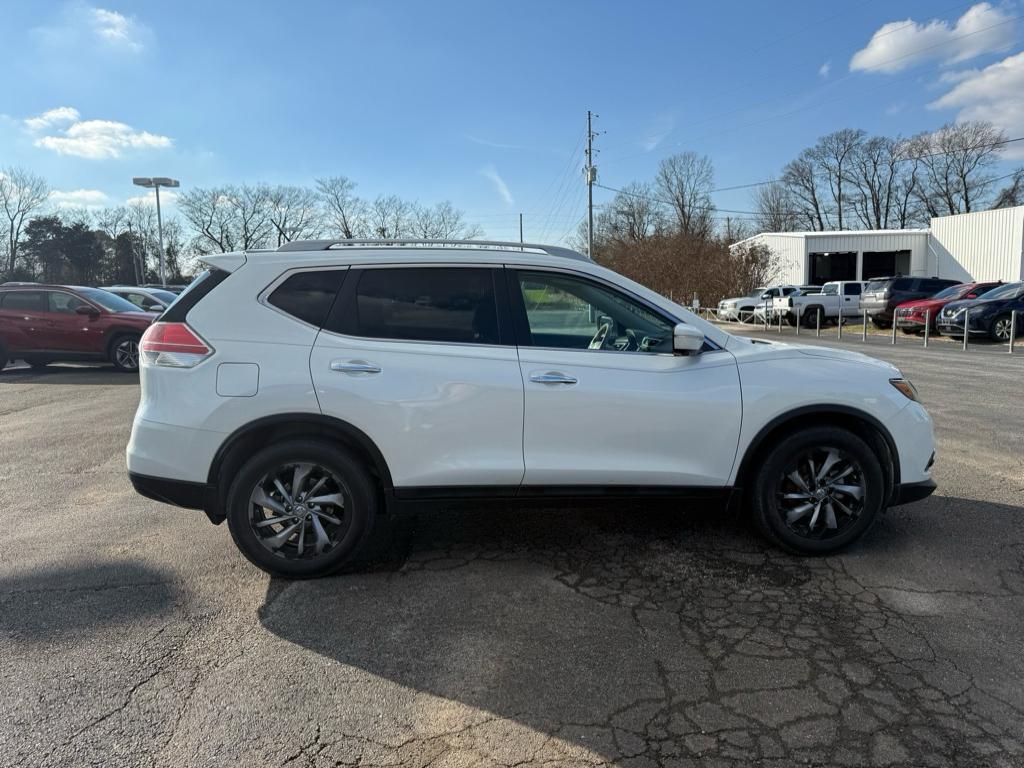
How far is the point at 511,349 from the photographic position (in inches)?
146

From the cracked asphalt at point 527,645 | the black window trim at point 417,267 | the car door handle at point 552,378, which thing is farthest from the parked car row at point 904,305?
the black window trim at point 417,267

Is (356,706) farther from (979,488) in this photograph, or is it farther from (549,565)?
(979,488)

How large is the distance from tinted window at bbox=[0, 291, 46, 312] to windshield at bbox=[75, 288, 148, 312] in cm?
67

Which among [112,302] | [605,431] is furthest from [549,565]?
[112,302]

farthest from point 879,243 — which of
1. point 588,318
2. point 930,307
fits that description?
point 588,318

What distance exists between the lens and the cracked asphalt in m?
2.45

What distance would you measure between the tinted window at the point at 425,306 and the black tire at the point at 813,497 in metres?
1.73

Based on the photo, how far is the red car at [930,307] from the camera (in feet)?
66.8

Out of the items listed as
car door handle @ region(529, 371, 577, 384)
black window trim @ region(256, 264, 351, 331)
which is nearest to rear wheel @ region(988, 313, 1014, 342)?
car door handle @ region(529, 371, 577, 384)

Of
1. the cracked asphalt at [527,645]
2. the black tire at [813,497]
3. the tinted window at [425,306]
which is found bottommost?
the cracked asphalt at [527,645]

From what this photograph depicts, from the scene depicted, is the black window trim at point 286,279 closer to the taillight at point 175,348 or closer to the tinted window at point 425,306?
the tinted window at point 425,306

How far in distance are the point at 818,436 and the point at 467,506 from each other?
1987mm

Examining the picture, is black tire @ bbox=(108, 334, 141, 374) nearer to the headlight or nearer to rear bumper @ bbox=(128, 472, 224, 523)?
rear bumper @ bbox=(128, 472, 224, 523)

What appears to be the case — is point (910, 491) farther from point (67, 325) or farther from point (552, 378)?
point (67, 325)
